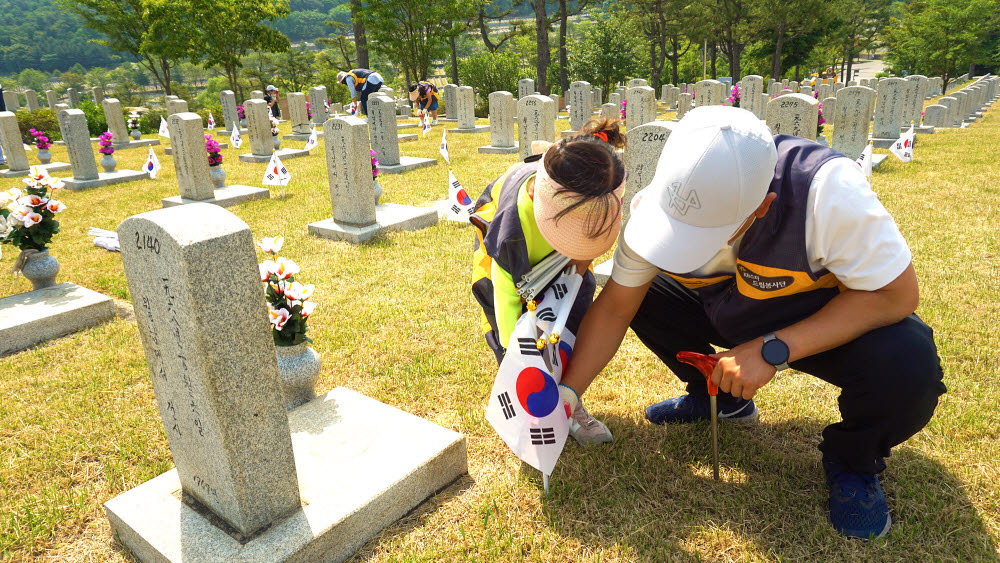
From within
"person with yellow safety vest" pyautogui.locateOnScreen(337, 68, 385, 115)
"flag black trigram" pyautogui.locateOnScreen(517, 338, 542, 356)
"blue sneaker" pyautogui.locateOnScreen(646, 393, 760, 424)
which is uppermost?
"person with yellow safety vest" pyautogui.locateOnScreen(337, 68, 385, 115)

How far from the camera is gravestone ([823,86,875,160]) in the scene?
8961 mm

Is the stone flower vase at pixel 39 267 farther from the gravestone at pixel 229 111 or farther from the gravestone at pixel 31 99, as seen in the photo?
the gravestone at pixel 31 99

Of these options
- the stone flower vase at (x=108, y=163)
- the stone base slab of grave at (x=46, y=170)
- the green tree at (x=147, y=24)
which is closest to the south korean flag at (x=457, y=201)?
the stone flower vase at (x=108, y=163)

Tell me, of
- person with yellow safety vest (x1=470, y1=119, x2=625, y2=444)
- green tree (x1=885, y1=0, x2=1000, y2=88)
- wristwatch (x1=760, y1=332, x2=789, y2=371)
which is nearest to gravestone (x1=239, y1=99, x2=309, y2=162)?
person with yellow safety vest (x1=470, y1=119, x2=625, y2=444)

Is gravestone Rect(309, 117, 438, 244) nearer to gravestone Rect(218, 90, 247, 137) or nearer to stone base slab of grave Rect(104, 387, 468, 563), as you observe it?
stone base slab of grave Rect(104, 387, 468, 563)

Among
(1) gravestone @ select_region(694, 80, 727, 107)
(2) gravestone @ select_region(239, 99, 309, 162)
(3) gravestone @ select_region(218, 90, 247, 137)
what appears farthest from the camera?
(3) gravestone @ select_region(218, 90, 247, 137)

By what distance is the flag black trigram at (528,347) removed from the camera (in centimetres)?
191

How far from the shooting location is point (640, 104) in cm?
1016

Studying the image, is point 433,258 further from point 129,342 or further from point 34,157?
point 34,157

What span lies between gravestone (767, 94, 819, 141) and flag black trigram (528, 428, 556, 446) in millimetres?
6385

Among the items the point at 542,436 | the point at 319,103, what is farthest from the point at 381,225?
the point at 319,103

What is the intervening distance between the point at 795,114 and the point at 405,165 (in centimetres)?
597

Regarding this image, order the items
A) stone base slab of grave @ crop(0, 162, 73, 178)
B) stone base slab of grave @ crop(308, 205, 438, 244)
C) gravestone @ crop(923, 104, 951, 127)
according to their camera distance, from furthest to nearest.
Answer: gravestone @ crop(923, 104, 951, 127), stone base slab of grave @ crop(0, 162, 73, 178), stone base slab of grave @ crop(308, 205, 438, 244)

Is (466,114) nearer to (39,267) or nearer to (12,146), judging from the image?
(12,146)
